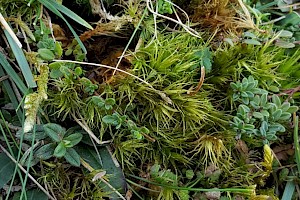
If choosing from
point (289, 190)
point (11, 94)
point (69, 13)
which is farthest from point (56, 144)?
point (289, 190)

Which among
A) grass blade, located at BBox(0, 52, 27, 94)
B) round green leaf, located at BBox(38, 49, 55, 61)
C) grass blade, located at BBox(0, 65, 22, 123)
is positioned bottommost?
grass blade, located at BBox(0, 65, 22, 123)

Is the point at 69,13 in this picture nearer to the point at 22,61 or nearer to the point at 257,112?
the point at 22,61

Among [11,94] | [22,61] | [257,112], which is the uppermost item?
[22,61]

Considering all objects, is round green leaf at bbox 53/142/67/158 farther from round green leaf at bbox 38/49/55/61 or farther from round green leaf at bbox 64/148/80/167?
round green leaf at bbox 38/49/55/61

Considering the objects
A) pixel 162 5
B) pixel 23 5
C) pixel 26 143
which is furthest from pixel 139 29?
pixel 26 143

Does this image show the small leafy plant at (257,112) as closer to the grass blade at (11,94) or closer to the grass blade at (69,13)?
the grass blade at (69,13)

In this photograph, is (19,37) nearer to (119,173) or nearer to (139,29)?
(139,29)

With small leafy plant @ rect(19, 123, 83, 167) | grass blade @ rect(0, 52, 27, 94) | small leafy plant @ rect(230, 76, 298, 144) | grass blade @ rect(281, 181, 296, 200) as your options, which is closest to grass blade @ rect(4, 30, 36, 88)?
grass blade @ rect(0, 52, 27, 94)
